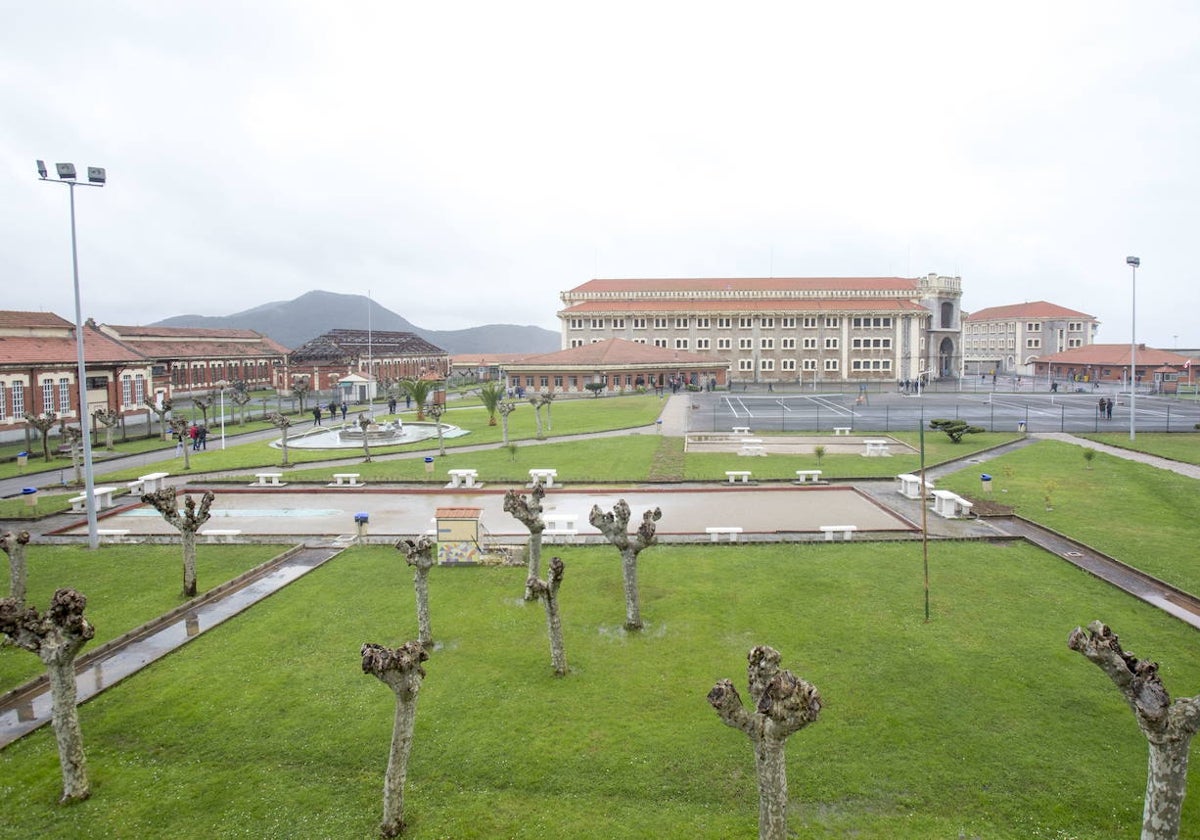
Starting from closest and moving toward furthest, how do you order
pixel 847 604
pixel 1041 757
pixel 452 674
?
pixel 1041 757, pixel 452 674, pixel 847 604

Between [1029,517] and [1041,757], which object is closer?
[1041,757]

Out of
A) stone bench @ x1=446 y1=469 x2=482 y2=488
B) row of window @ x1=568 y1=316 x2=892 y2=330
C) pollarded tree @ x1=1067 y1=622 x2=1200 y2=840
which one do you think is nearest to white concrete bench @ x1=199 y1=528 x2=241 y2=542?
stone bench @ x1=446 y1=469 x2=482 y2=488

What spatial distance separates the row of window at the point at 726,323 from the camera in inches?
3664

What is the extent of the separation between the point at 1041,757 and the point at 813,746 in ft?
9.69

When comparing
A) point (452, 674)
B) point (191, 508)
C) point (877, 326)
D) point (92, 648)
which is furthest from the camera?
point (877, 326)

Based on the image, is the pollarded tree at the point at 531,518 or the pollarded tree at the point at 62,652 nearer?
the pollarded tree at the point at 62,652

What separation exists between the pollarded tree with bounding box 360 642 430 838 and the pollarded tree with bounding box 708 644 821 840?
3629 mm

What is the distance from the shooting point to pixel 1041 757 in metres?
9.95

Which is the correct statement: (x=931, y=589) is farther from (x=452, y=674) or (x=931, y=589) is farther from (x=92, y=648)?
(x=92, y=648)

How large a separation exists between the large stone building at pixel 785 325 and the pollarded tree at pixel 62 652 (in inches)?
3358

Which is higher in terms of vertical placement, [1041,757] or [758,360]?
[758,360]

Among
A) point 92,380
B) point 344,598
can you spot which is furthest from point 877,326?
point 344,598

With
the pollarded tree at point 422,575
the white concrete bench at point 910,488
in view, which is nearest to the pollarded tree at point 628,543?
the pollarded tree at point 422,575

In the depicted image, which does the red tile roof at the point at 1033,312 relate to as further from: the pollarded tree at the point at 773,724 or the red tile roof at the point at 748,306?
the pollarded tree at the point at 773,724
